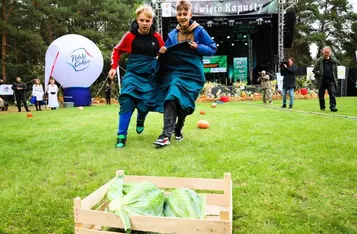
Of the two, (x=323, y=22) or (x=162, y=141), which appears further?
(x=323, y=22)

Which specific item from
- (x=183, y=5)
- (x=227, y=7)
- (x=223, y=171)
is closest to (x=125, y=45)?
(x=183, y=5)

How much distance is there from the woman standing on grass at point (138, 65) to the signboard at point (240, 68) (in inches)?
834

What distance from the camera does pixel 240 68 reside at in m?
25.3

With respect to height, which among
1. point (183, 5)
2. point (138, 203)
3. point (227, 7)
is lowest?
point (138, 203)

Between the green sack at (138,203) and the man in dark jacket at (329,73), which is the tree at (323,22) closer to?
the man in dark jacket at (329,73)

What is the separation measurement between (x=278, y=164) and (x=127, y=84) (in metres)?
2.43

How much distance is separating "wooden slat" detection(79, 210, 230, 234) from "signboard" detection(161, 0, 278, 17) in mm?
18394

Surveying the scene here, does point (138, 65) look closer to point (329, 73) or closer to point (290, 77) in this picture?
point (329, 73)

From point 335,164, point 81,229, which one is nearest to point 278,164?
point 335,164

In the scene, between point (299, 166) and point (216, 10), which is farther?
point (216, 10)

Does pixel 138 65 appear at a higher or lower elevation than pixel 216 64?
lower

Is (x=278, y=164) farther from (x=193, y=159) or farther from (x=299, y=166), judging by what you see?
(x=193, y=159)

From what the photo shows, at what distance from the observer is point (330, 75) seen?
954 centimetres

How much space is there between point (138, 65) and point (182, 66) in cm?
68
